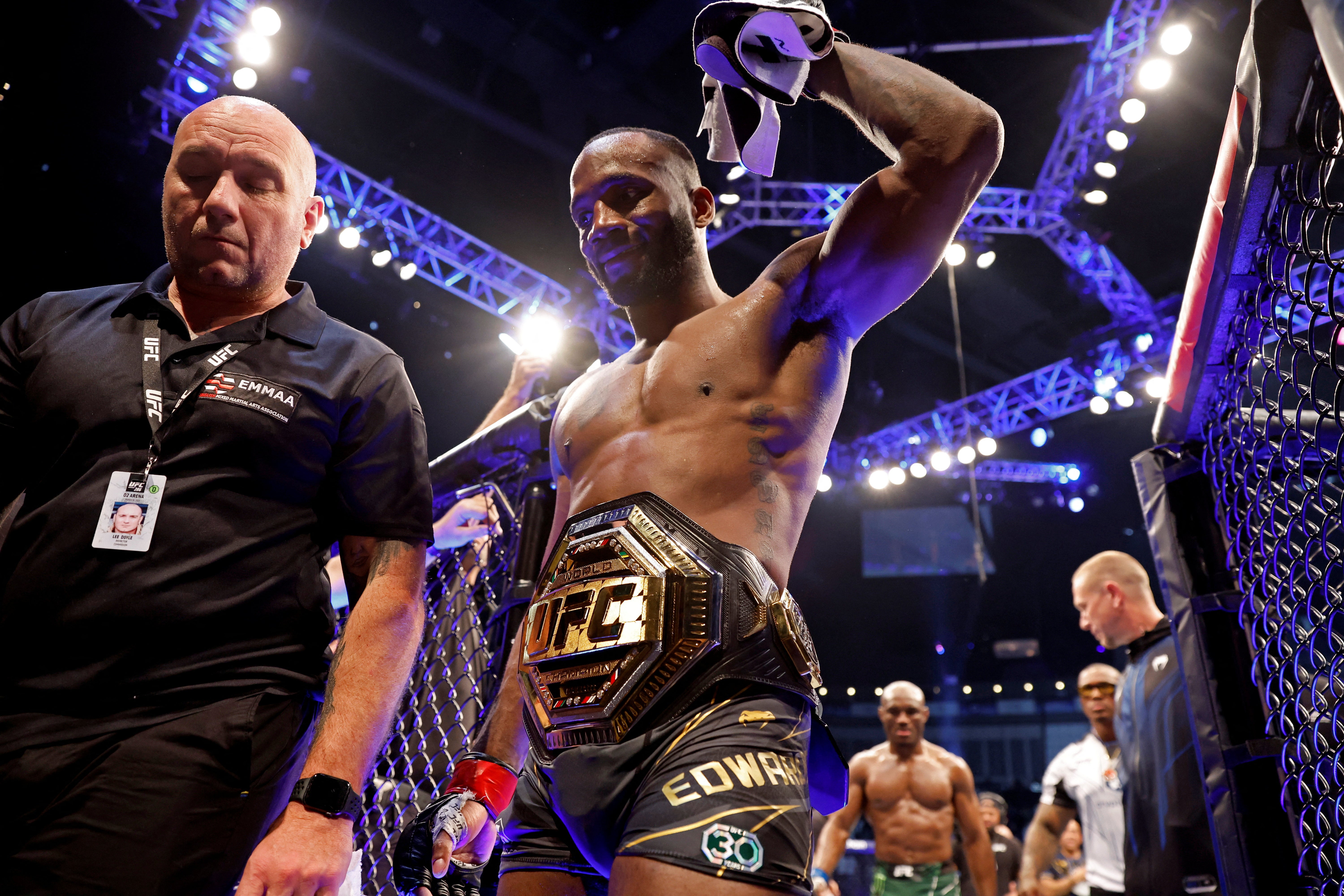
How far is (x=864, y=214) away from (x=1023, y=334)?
33.2ft

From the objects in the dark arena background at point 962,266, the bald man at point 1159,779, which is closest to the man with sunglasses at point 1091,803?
the bald man at point 1159,779

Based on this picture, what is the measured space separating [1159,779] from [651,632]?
3.00m

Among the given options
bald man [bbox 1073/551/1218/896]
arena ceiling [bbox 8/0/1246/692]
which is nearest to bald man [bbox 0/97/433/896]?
bald man [bbox 1073/551/1218/896]

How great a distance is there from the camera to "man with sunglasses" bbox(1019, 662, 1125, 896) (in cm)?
485

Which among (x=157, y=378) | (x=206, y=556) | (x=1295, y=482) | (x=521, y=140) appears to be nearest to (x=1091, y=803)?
(x=1295, y=482)

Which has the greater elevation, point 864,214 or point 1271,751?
point 864,214

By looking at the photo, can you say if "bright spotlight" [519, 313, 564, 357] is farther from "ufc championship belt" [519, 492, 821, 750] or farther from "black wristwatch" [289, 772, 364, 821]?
"black wristwatch" [289, 772, 364, 821]

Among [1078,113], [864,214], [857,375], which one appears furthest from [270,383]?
[857,375]

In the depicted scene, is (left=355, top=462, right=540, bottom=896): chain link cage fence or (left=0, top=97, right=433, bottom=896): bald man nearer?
(left=0, top=97, right=433, bottom=896): bald man

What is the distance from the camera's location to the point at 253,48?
6012 millimetres

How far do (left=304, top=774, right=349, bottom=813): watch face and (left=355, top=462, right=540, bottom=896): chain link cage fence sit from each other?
0.69m

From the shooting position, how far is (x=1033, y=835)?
5664mm

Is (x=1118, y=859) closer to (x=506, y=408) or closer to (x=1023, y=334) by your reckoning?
(x=506, y=408)

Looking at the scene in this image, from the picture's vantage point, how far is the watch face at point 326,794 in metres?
1.12
